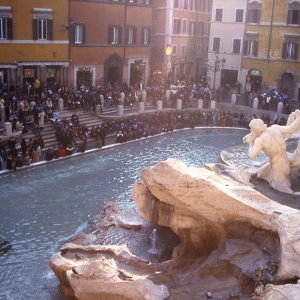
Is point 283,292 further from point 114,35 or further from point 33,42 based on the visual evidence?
point 114,35

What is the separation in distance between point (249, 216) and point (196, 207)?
1.09 m

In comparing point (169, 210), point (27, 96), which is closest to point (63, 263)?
point (169, 210)

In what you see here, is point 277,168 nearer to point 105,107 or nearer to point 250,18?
point 105,107

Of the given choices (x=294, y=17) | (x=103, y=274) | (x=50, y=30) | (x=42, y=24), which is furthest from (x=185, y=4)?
(x=103, y=274)

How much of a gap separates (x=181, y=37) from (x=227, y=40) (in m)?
4.08

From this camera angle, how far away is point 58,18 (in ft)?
99.8

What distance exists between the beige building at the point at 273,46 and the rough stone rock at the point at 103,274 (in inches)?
1124

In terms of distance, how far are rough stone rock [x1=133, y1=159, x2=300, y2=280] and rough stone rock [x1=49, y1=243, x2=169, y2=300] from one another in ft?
3.84

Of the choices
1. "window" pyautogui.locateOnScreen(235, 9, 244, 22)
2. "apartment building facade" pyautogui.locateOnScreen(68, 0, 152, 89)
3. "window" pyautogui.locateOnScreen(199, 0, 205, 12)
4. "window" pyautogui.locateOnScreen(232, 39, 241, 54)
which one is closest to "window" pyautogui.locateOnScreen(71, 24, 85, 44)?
"apartment building facade" pyautogui.locateOnScreen(68, 0, 152, 89)

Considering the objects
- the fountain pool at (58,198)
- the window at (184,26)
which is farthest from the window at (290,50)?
the fountain pool at (58,198)

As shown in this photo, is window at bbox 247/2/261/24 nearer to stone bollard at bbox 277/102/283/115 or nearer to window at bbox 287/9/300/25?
window at bbox 287/9/300/25

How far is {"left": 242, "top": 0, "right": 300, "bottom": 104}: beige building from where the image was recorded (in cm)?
3716

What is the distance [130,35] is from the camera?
35812 millimetres

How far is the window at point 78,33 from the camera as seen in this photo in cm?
3192
